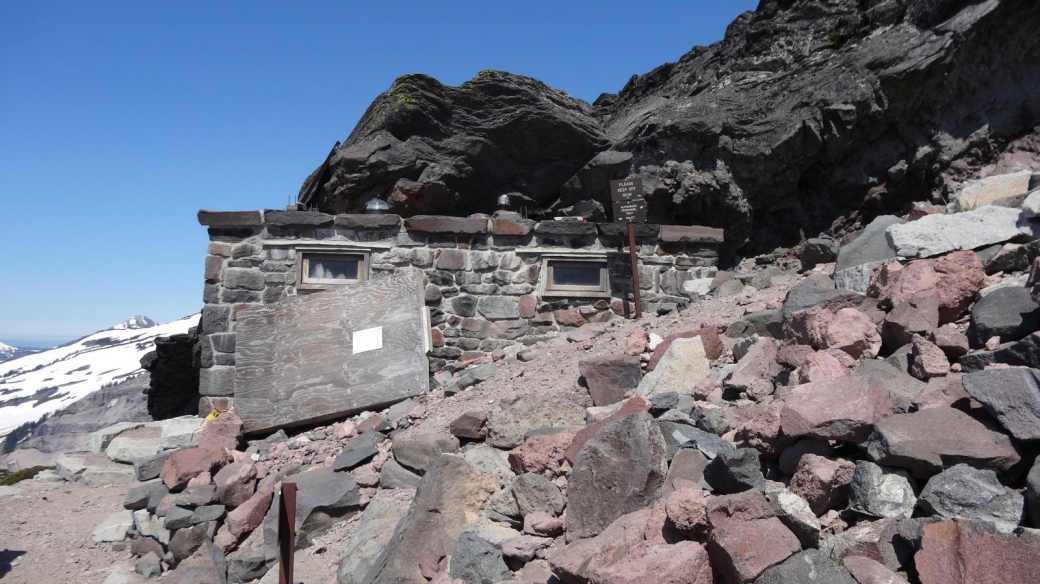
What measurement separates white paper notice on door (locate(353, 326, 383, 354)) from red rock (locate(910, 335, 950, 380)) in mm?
4986

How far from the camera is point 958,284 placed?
3656 millimetres

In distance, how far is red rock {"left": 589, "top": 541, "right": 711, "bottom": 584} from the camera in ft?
7.30

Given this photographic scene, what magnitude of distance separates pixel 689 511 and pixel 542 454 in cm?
134

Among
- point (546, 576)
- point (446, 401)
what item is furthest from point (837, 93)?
point (546, 576)

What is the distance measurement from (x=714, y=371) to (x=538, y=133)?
949 centimetres

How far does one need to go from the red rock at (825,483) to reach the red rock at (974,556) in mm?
448

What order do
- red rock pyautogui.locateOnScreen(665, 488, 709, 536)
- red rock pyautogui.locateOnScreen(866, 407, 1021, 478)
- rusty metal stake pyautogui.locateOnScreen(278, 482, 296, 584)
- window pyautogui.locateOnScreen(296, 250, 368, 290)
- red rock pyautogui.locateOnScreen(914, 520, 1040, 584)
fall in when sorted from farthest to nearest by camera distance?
window pyautogui.locateOnScreen(296, 250, 368, 290) → rusty metal stake pyautogui.locateOnScreen(278, 482, 296, 584) → red rock pyautogui.locateOnScreen(665, 488, 709, 536) → red rock pyautogui.locateOnScreen(866, 407, 1021, 478) → red rock pyautogui.locateOnScreen(914, 520, 1040, 584)

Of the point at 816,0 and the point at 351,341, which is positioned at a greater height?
the point at 816,0

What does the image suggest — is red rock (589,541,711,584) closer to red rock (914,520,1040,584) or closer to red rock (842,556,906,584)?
red rock (842,556,906,584)

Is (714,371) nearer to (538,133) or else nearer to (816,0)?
(538,133)

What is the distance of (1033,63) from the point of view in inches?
371

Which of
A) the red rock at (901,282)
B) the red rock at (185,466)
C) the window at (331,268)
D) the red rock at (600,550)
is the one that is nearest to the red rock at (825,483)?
the red rock at (600,550)

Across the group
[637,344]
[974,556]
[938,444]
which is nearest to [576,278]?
[637,344]

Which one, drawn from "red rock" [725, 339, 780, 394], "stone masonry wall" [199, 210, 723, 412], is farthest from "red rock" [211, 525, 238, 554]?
"red rock" [725, 339, 780, 394]
